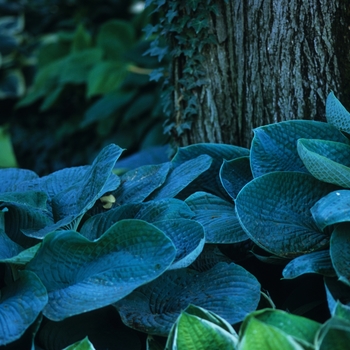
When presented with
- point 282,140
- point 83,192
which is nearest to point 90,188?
point 83,192

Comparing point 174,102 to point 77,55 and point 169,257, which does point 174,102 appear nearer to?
point 169,257

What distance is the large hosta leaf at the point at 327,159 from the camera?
1.39 meters

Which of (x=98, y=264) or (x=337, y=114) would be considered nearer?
(x=98, y=264)

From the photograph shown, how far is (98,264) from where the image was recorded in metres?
1.38

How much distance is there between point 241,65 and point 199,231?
0.74m

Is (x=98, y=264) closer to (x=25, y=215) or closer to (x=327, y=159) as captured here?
(x=25, y=215)

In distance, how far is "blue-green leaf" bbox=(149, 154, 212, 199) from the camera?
170 centimetres

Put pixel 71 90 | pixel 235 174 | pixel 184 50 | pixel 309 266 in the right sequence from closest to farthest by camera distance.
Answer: pixel 309 266 < pixel 235 174 < pixel 184 50 < pixel 71 90

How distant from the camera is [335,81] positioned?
1.76m

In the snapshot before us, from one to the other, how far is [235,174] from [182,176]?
17 cm

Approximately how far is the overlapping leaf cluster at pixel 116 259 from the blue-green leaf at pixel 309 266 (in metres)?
0.10

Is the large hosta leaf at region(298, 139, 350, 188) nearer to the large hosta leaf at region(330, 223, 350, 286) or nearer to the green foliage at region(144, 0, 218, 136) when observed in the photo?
the large hosta leaf at region(330, 223, 350, 286)

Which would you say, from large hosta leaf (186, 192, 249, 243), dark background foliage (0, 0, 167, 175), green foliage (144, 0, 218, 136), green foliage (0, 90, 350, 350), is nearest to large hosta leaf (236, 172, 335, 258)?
green foliage (0, 90, 350, 350)

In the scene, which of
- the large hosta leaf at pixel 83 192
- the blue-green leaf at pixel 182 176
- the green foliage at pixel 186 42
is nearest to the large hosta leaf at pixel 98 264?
the large hosta leaf at pixel 83 192
